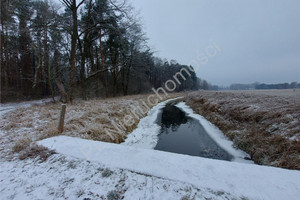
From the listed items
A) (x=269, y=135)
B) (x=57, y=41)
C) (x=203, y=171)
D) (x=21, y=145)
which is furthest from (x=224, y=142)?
(x=57, y=41)

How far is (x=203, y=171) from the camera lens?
2.28m

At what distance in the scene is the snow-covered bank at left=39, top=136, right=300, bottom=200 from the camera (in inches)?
73.9

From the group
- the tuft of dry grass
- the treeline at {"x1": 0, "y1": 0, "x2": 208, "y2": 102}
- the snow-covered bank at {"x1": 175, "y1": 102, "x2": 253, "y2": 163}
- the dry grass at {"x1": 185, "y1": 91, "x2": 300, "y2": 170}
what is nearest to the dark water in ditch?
the snow-covered bank at {"x1": 175, "y1": 102, "x2": 253, "y2": 163}

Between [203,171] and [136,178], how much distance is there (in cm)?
126

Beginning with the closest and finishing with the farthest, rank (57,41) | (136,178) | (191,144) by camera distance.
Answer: (136,178) < (191,144) < (57,41)

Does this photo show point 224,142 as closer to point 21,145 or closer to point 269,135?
point 269,135

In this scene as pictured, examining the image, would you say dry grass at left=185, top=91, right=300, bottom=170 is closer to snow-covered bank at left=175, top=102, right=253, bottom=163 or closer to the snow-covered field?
snow-covered bank at left=175, top=102, right=253, bottom=163

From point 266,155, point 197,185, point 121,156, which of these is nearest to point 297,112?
point 266,155

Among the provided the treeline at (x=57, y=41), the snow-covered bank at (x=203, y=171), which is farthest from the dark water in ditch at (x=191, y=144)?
the treeline at (x=57, y=41)

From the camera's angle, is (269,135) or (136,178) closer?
(136,178)

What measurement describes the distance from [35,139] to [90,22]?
1123cm

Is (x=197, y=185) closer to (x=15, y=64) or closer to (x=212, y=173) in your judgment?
(x=212, y=173)

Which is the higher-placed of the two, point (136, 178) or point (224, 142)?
point (136, 178)

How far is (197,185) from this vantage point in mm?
1943
